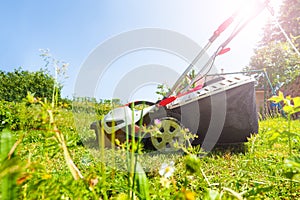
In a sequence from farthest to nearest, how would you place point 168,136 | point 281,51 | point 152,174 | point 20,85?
point 20,85
point 281,51
point 168,136
point 152,174

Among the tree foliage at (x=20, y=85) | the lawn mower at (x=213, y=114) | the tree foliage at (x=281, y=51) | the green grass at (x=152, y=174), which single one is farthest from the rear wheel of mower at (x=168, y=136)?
the tree foliage at (x=20, y=85)

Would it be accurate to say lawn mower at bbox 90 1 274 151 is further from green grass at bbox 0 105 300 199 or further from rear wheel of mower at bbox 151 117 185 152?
green grass at bbox 0 105 300 199

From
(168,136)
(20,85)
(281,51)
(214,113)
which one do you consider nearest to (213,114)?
(214,113)

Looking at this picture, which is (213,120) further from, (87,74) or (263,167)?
(87,74)

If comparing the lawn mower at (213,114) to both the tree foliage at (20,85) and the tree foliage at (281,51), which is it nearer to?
the tree foliage at (281,51)

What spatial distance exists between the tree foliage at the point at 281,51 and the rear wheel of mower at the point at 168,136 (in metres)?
3.40

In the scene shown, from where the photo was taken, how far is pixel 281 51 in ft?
24.8

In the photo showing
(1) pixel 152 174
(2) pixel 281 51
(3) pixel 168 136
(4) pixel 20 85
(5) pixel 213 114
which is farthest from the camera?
(4) pixel 20 85

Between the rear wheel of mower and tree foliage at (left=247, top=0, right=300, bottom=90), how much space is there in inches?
134

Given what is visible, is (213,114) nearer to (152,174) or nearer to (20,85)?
(152,174)

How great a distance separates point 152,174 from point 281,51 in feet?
26.4

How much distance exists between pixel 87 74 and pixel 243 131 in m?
1.76

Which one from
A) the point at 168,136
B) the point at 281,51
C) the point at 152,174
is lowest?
the point at 152,174

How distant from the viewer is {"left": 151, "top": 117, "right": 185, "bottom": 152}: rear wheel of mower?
1641 mm
